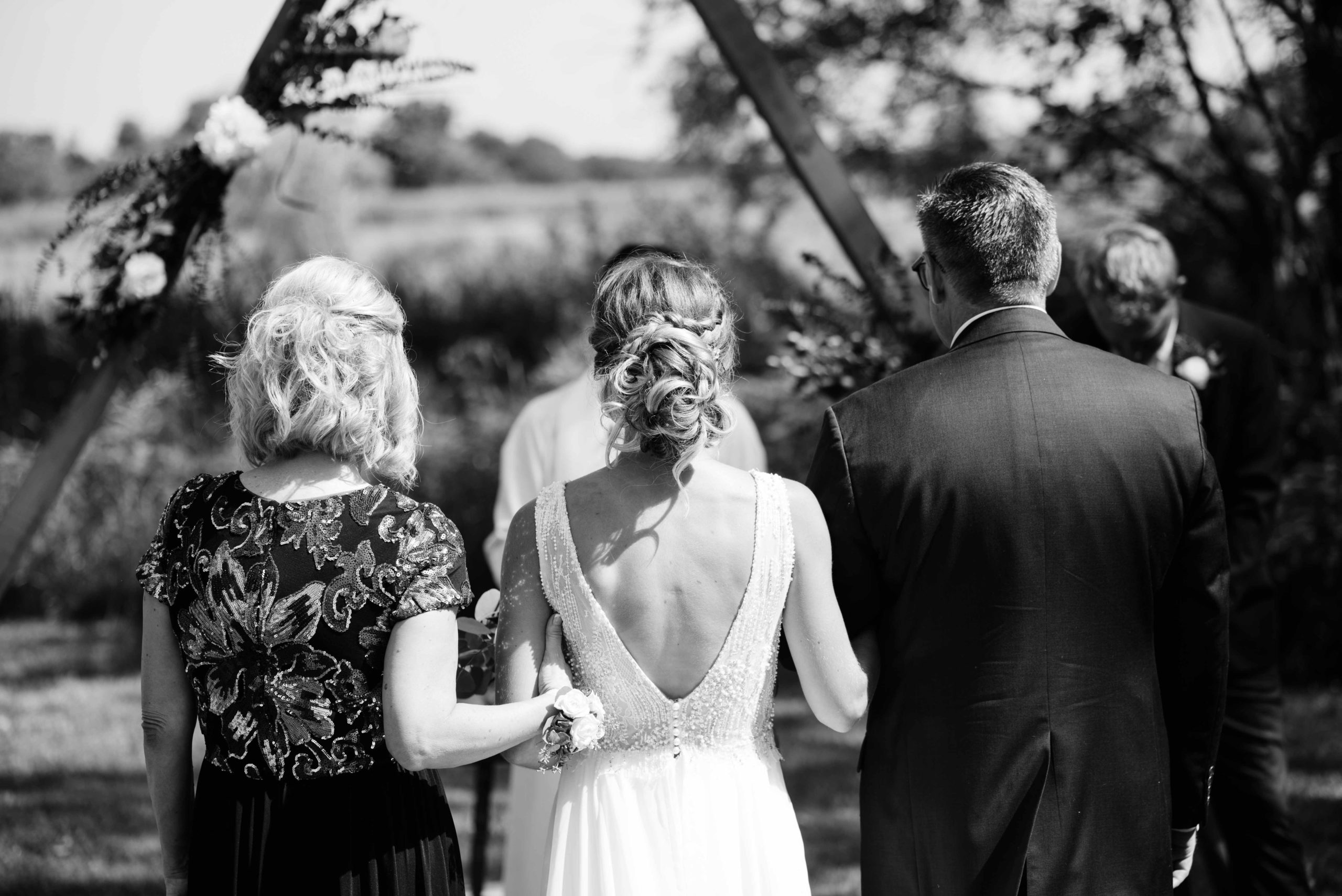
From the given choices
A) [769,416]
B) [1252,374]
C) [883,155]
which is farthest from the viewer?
[769,416]

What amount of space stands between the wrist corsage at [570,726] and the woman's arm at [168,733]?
0.64 metres

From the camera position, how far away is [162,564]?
2135mm

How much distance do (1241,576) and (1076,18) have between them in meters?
3.83

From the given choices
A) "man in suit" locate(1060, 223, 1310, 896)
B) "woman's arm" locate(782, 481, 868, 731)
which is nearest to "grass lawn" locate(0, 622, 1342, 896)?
"man in suit" locate(1060, 223, 1310, 896)

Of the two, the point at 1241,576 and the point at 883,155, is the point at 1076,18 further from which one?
the point at 1241,576

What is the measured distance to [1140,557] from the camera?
86.8 inches

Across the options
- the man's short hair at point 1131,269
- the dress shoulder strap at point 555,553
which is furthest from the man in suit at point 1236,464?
the dress shoulder strap at point 555,553

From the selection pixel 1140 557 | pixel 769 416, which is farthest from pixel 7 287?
pixel 1140 557

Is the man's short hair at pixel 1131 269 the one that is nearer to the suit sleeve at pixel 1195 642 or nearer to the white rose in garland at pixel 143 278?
the suit sleeve at pixel 1195 642

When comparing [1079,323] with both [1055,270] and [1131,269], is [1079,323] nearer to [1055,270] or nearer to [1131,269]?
[1131,269]

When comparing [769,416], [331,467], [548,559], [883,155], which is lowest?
[548,559]

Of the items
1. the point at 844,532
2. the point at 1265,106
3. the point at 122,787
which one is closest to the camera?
the point at 844,532

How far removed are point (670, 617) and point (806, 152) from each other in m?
1.97

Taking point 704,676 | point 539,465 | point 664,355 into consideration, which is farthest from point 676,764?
point 539,465
